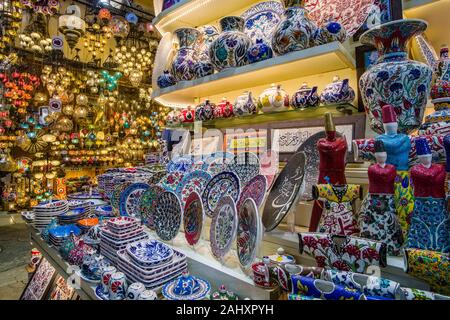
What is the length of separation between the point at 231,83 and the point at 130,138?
7095 millimetres

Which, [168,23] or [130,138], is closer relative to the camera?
[168,23]

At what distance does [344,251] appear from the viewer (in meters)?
0.76

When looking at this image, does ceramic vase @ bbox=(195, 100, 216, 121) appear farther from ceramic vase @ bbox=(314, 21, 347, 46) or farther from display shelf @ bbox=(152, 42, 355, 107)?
ceramic vase @ bbox=(314, 21, 347, 46)

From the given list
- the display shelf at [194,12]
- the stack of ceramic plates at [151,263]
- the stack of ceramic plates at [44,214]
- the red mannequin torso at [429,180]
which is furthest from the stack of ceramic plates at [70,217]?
the red mannequin torso at [429,180]

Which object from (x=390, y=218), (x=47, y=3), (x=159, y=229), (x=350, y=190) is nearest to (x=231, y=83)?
(x=159, y=229)

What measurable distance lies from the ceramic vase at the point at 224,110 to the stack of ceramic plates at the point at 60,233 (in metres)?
1.19

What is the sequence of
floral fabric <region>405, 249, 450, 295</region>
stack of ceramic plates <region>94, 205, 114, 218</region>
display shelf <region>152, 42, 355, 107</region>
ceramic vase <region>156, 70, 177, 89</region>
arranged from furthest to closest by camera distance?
1. stack of ceramic plates <region>94, 205, 114, 218</region>
2. ceramic vase <region>156, 70, 177, 89</region>
3. display shelf <region>152, 42, 355, 107</region>
4. floral fabric <region>405, 249, 450, 295</region>

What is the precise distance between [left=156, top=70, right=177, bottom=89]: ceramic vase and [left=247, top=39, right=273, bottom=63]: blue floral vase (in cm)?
69

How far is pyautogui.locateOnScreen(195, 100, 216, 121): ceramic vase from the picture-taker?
5.96 ft

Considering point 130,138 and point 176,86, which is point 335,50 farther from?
point 130,138

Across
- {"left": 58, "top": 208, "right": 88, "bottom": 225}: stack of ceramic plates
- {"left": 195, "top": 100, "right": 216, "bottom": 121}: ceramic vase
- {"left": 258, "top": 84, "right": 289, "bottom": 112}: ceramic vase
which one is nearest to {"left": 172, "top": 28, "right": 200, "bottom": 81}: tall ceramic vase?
{"left": 195, "top": 100, "right": 216, "bottom": 121}: ceramic vase

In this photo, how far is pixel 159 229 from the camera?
151cm

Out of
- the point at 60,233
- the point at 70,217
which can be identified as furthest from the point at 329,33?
the point at 70,217

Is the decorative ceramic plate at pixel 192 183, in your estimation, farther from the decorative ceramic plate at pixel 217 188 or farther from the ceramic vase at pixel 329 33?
the ceramic vase at pixel 329 33
